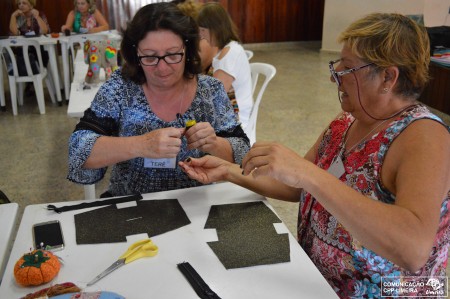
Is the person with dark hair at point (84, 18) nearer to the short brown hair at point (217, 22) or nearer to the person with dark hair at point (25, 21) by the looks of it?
the person with dark hair at point (25, 21)

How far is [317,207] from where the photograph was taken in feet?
4.75

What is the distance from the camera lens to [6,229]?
4.72ft

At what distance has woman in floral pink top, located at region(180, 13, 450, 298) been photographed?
1080mm

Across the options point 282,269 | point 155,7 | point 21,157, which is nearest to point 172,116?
point 155,7

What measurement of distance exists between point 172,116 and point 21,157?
300cm

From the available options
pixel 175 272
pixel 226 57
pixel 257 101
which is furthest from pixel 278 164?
pixel 226 57

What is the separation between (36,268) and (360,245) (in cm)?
92

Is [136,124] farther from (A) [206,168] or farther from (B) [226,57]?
(B) [226,57]

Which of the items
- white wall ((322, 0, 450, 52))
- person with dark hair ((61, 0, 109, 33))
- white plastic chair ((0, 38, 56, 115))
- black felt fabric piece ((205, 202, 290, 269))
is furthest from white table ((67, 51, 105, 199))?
white wall ((322, 0, 450, 52))

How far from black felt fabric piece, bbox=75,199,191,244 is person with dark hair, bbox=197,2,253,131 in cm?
164

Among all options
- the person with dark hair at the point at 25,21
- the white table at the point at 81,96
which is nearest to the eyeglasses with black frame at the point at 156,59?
the white table at the point at 81,96

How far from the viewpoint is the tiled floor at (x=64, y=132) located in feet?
11.8

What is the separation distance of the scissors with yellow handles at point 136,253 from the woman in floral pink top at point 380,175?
14.2 inches

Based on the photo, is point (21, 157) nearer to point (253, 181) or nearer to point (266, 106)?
point (266, 106)
